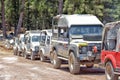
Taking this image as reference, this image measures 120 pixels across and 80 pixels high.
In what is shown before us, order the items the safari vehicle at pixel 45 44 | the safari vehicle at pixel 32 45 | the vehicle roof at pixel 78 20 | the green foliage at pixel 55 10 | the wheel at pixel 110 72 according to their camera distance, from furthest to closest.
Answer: the green foliage at pixel 55 10 < the safari vehicle at pixel 32 45 < the safari vehicle at pixel 45 44 < the vehicle roof at pixel 78 20 < the wheel at pixel 110 72

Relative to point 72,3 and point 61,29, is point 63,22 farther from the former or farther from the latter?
point 72,3

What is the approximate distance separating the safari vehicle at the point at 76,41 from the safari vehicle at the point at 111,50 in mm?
2806

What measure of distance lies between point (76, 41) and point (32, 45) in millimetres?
12150

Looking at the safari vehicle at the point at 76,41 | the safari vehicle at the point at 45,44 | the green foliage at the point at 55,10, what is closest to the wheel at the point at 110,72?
the safari vehicle at the point at 76,41

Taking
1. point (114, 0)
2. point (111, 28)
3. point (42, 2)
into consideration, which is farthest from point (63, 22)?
point (42, 2)

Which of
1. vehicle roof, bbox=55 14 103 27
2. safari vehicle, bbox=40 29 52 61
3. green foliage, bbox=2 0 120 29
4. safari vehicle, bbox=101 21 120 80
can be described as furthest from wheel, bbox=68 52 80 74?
green foliage, bbox=2 0 120 29

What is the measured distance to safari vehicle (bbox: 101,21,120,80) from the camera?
41.7ft

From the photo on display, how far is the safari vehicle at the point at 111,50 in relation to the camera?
12.7 metres

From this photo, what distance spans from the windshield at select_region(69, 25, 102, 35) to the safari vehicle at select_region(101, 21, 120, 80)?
4.46 m

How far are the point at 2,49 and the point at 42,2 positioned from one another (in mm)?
11722

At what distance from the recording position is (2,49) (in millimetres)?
45500

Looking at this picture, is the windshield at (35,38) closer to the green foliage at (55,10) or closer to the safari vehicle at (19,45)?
the safari vehicle at (19,45)

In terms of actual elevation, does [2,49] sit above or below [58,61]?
below

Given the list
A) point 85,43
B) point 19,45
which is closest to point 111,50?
point 85,43
